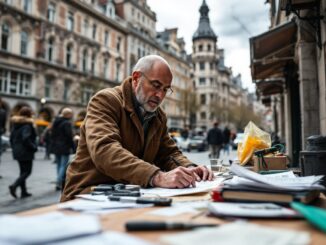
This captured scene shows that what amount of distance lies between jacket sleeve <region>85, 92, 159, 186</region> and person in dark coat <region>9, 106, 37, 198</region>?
4873 mm

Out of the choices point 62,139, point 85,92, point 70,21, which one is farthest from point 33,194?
point 70,21

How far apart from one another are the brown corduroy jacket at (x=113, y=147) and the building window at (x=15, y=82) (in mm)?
26720

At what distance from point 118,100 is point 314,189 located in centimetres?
149

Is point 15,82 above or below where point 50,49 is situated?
below

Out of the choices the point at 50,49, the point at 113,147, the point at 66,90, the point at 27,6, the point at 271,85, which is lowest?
the point at 113,147

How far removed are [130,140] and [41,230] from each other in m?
1.51

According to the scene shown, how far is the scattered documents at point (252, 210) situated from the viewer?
3.71 ft

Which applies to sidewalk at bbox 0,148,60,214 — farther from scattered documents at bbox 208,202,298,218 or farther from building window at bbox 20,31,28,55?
building window at bbox 20,31,28,55

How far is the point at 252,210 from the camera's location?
118 centimetres

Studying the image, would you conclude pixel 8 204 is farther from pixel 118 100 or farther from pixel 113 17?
pixel 113 17

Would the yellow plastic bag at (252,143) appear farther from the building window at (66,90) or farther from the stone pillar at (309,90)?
the building window at (66,90)

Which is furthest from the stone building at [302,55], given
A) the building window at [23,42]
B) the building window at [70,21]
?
the building window at [70,21]

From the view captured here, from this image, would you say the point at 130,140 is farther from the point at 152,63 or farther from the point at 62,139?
the point at 62,139

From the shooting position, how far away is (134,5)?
42688 millimetres
